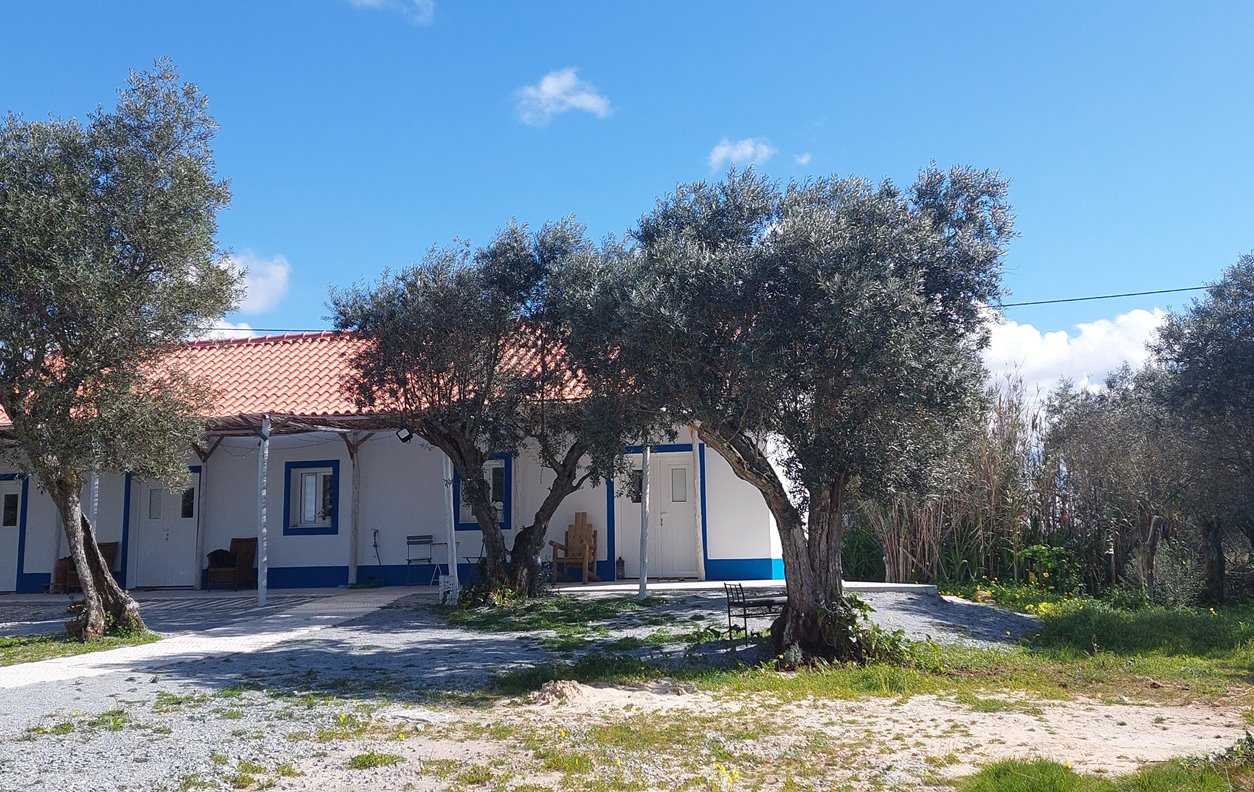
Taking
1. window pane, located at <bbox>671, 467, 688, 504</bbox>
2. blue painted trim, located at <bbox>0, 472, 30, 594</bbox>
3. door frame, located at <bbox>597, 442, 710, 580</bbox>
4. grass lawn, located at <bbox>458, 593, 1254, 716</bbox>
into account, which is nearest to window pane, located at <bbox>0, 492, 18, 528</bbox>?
blue painted trim, located at <bbox>0, 472, 30, 594</bbox>

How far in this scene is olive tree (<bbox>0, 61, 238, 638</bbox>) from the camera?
34.0ft

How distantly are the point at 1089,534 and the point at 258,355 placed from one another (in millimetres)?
16119

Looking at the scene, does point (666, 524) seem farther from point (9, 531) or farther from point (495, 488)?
point (9, 531)

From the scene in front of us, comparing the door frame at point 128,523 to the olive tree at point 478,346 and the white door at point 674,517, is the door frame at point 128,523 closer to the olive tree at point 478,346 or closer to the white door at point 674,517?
the olive tree at point 478,346

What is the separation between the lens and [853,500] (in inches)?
405

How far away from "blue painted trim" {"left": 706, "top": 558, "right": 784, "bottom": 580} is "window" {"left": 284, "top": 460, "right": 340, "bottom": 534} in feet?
23.8

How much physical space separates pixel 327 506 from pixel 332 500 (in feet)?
0.58

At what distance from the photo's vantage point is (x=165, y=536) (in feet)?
61.9

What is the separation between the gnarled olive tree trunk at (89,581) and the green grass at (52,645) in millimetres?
174

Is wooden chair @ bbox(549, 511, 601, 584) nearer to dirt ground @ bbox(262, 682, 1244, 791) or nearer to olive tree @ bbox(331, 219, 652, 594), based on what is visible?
olive tree @ bbox(331, 219, 652, 594)

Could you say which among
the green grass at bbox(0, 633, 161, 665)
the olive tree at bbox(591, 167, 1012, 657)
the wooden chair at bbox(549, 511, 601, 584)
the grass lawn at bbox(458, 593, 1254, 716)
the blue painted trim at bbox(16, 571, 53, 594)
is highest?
the olive tree at bbox(591, 167, 1012, 657)

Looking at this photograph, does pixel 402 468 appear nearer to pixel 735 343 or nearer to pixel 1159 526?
pixel 735 343

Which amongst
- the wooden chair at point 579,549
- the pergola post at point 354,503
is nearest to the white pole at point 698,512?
the wooden chair at point 579,549

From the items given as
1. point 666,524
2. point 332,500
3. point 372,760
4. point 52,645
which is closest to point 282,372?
point 332,500
